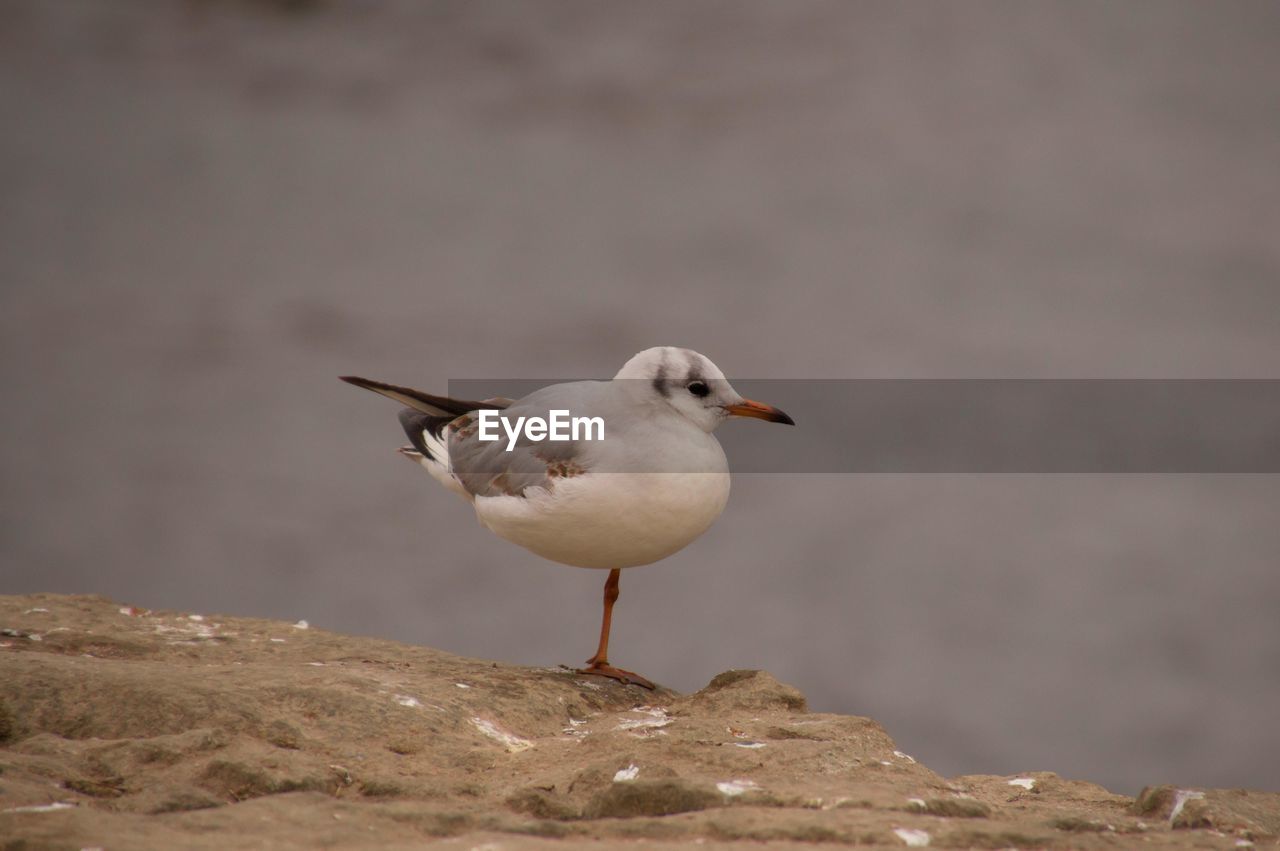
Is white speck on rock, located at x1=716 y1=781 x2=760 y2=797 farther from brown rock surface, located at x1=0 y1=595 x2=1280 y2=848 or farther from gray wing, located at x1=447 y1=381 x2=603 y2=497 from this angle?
gray wing, located at x1=447 y1=381 x2=603 y2=497

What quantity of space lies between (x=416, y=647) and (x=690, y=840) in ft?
7.27

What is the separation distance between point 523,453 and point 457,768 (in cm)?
121

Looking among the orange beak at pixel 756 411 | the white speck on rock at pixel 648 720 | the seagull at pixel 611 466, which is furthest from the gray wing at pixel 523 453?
the white speck on rock at pixel 648 720

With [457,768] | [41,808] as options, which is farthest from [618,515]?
[41,808]

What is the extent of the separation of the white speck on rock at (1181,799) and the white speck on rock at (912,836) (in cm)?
71

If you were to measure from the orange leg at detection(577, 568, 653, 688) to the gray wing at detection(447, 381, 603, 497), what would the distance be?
466 mm

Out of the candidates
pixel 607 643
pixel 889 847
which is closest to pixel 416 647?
pixel 607 643

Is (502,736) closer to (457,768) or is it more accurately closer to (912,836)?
(457,768)

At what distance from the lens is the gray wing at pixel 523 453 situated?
3.45m

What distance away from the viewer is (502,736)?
2850 millimetres

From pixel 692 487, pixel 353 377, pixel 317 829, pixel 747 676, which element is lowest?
pixel 317 829

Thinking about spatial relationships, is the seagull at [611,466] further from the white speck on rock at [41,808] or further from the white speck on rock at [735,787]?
the white speck on rock at [41,808]

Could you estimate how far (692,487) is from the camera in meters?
3.36

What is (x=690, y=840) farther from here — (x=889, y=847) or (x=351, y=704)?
(x=351, y=704)
